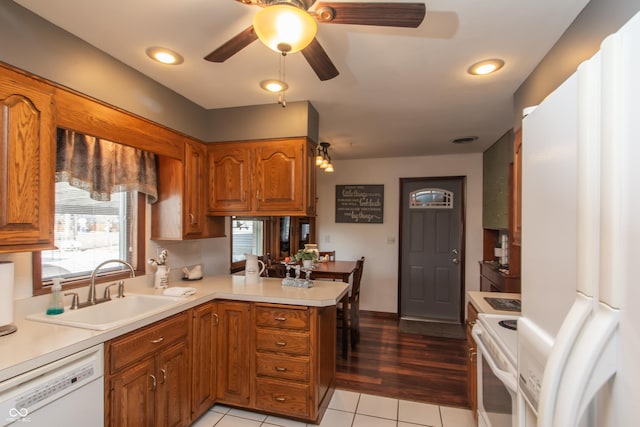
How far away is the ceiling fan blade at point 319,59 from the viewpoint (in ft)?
4.56

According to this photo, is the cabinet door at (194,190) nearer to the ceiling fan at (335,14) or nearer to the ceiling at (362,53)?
the ceiling at (362,53)

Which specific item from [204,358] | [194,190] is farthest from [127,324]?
[194,190]

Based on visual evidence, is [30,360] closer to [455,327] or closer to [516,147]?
[516,147]

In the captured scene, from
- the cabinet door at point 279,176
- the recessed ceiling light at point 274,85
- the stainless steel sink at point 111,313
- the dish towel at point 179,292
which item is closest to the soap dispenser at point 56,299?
the stainless steel sink at point 111,313

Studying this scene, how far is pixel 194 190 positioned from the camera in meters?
2.65

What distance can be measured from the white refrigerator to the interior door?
4073 millimetres

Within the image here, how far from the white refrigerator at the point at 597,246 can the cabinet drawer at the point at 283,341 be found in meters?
1.65

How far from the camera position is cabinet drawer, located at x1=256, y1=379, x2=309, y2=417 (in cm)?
212

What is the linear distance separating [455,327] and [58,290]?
14.3ft

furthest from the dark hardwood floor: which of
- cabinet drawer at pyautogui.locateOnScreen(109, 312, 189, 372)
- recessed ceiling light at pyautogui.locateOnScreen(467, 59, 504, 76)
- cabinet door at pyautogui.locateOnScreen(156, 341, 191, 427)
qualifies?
recessed ceiling light at pyautogui.locateOnScreen(467, 59, 504, 76)

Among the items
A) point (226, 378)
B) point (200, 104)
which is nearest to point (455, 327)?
point (226, 378)

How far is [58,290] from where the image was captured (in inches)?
68.0

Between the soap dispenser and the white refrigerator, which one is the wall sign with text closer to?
the soap dispenser

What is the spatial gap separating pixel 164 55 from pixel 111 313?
1695mm
